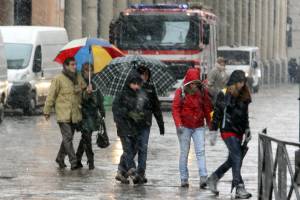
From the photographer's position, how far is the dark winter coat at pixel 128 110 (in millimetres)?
15148

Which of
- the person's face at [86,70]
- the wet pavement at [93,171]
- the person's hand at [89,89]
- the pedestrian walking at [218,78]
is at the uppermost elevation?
the person's face at [86,70]

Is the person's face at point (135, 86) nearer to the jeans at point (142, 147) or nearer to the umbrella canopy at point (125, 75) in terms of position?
the jeans at point (142, 147)

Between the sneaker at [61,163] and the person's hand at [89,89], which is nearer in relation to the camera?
the person's hand at [89,89]

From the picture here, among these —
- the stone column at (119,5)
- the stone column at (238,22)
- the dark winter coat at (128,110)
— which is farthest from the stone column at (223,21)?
the dark winter coat at (128,110)

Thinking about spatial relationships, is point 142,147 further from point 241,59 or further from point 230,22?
point 230,22

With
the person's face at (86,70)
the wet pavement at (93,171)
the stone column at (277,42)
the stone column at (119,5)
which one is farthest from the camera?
the stone column at (277,42)

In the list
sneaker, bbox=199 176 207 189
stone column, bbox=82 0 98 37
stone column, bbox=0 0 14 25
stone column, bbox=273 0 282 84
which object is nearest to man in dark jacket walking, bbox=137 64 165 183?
sneaker, bbox=199 176 207 189

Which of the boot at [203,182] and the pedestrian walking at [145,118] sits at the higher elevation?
the pedestrian walking at [145,118]

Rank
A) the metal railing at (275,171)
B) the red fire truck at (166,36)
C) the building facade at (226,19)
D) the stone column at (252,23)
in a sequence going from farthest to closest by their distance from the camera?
the stone column at (252,23), the building facade at (226,19), the red fire truck at (166,36), the metal railing at (275,171)

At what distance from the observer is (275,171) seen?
10.7m

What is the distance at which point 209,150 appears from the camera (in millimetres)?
20938

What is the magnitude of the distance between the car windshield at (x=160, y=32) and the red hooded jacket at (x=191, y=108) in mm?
18497

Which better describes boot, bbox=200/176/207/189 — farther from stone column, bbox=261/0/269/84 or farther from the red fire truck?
stone column, bbox=261/0/269/84

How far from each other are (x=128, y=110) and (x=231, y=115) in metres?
1.71
